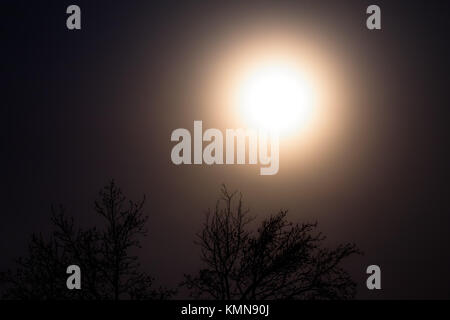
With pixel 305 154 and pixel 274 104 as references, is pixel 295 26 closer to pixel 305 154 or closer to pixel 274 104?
pixel 274 104

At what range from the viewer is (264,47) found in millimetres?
42594

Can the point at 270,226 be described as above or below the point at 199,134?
below

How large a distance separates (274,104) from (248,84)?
6.07 ft

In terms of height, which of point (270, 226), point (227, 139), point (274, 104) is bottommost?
point (270, 226)

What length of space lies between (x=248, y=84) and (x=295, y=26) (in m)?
4.91

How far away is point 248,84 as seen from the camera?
132ft

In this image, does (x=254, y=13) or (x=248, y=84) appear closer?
(x=248, y=84)
